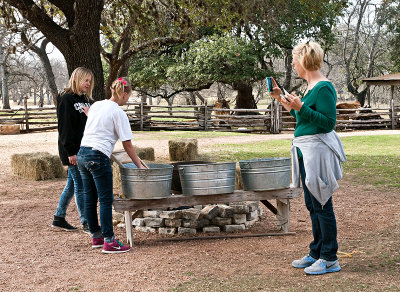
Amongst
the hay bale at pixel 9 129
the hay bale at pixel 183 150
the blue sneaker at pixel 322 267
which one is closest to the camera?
the blue sneaker at pixel 322 267

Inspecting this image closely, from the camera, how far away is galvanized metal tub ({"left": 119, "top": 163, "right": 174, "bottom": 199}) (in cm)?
518

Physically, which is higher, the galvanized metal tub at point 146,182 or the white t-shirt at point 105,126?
the white t-shirt at point 105,126

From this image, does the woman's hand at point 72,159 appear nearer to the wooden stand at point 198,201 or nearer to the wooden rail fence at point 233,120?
the wooden stand at point 198,201

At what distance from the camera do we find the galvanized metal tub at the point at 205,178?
17.6ft

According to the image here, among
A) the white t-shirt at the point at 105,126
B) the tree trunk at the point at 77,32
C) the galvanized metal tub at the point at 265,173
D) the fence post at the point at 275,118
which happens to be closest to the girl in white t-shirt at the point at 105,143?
the white t-shirt at the point at 105,126

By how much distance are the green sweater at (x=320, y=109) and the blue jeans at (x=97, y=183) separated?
194 centimetres

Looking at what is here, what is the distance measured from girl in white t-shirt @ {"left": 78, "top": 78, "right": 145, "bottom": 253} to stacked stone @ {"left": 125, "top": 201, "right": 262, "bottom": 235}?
101cm

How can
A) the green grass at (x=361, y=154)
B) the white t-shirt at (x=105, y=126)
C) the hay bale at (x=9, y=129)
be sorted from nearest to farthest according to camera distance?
the white t-shirt at (x=105, y=126) → the green grass at (x=361, y=154) → the hay bale at (x=9, y=129)

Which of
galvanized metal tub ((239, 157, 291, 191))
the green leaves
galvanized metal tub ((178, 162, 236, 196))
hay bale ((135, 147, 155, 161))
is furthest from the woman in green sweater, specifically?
the green leaves

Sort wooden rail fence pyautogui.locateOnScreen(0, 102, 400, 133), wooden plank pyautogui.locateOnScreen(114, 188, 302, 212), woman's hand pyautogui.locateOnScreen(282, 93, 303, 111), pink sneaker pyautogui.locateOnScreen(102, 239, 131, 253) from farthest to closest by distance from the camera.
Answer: wooden rail fence pyautogui.locateOnScreen(0, 102, 400, 133), wooden plank pyautogui.locateOnScreen(114, 188, 302, 212), pink sneaker pyautogui.locateOnScreen(102, 239, 131, 253), woman's hand pyautogui.locateOnScreen(282, 93, 303, 111)

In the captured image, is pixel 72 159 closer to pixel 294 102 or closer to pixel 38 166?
pixel 294 102

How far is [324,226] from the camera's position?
4.20 meters

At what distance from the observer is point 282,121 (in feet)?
84.4

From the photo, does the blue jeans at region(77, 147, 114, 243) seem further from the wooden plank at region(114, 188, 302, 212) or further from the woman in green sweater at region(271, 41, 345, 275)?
the woman in green sweater at region(271, 41, 345, 275)
